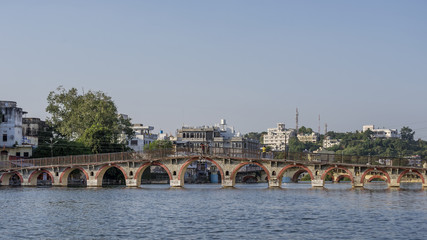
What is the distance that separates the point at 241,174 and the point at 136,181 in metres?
71.2

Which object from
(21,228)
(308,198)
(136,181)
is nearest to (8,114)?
(136,181)

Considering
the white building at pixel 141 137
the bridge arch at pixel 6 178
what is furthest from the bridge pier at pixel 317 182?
the white building at pixel 141 137

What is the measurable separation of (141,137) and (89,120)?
140ft

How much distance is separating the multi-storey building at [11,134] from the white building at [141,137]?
42.8 m

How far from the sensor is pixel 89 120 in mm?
125250

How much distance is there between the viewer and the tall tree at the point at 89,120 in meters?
119

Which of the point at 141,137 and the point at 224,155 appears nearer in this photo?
the point at 224,155

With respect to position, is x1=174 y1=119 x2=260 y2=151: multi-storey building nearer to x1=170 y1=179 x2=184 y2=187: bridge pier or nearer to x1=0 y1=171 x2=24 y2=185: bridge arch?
x1=0 y1=171 x2=24 y2=185: bridge arch

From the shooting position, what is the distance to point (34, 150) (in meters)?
122

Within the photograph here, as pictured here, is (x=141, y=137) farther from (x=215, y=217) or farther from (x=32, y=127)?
(x=215, y=217)

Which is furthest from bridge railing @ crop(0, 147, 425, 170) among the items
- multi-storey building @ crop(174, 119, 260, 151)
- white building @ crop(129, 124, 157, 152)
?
multi-storey building @ crop(174, 119, 260, 151)

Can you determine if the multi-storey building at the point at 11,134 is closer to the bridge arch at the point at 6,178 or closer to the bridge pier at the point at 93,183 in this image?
the bridge arch at the point at 6,178

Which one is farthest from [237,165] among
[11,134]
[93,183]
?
[11,134]

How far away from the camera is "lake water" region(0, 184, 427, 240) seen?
41875mm
